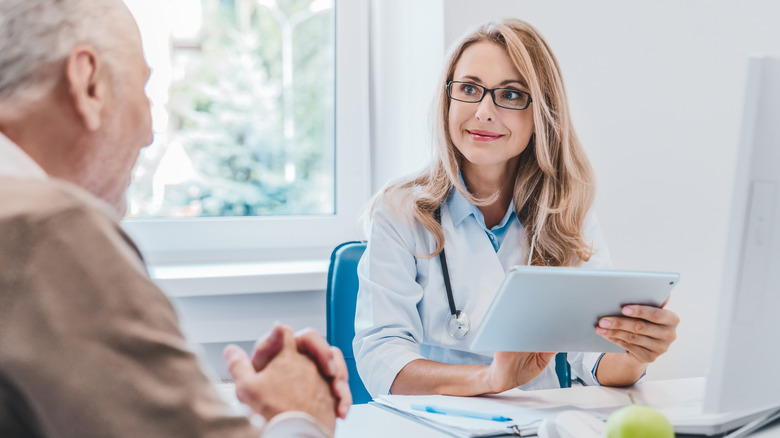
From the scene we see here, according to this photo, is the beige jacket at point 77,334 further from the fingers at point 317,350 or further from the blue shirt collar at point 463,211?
the blue shirt collar at point 463,211

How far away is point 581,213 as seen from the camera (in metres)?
1.74

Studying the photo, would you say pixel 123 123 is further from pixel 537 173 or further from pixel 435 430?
pixel 537 173

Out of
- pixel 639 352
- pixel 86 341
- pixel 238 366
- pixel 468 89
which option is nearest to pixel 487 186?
pixel 468 89

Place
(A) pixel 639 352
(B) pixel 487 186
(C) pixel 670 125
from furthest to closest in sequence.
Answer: (C) pixel 670 125
(B) pixel 487 186
(A) pixel 639 352

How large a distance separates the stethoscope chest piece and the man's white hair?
1.01 metres

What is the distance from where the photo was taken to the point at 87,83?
72cm

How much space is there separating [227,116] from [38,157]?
5.39 ft

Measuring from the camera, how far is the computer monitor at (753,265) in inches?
32.6

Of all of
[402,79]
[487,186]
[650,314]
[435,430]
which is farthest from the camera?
[402,79]

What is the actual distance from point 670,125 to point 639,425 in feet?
5.59

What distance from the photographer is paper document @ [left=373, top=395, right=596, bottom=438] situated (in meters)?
1.01

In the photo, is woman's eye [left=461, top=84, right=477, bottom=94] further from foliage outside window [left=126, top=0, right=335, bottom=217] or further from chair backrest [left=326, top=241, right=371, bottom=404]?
foliage outside window [left=126, top=0, right=335, bottom=217]

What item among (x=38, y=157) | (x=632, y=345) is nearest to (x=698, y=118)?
(x=632, y=345)

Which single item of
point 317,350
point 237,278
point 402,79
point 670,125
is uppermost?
point 402,79
